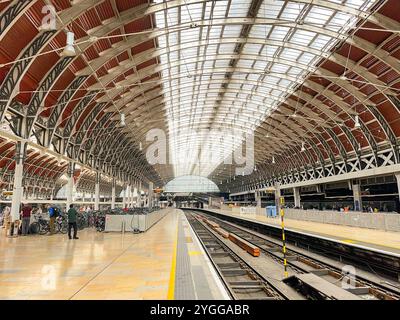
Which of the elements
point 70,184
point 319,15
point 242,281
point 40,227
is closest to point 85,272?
point 242,281

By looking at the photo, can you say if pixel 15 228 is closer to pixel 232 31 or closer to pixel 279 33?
pixel 232 31

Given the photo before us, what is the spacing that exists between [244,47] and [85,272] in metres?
22.7

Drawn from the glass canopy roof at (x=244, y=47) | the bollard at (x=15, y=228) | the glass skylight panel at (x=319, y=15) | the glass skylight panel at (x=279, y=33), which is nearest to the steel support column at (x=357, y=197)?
the glass canopy roof at (x=244, y=47)

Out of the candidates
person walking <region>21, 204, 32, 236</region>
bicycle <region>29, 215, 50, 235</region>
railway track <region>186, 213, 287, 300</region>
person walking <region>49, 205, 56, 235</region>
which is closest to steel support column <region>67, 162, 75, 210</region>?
bicycle <region>29, 215, 50, 235</region>

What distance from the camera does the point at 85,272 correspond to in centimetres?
769

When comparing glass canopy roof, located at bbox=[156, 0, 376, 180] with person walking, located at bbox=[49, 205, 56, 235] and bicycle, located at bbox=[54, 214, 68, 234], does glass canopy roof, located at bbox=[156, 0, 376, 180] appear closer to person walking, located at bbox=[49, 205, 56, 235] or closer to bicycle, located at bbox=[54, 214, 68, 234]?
person walking, located at bbox=[49, 205, 56, 235]

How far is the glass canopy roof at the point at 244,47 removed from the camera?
19.2 metres

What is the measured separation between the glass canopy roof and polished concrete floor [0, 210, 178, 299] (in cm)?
1298

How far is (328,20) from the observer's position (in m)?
20.5

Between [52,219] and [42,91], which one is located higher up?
[42,91]
